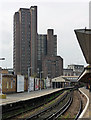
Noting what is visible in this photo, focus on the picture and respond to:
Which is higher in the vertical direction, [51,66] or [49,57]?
[49,57]

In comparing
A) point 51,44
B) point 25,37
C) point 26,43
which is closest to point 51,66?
point 51,44

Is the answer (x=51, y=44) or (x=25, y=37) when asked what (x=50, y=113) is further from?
(x=51, y=44)

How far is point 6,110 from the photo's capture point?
2156cm

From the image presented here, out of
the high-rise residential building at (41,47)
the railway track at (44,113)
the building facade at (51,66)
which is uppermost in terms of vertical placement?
the high-rise residential building at (41,47)

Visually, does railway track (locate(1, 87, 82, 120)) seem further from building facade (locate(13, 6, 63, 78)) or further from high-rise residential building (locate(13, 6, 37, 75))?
high-rise residential building (locate(13, 6, 37, 75))

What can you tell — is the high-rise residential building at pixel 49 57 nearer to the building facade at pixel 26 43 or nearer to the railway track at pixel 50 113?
the building facade at pixel 26 43

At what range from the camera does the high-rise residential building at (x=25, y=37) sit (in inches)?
5595

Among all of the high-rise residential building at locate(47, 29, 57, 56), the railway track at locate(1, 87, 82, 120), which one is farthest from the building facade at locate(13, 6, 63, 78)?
the railway track at locate(1, 87, 82, 120)

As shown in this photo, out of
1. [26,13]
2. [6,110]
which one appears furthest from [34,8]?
[6,110]

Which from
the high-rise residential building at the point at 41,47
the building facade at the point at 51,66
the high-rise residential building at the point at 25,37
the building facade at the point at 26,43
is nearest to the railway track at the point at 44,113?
the building facade at the point at 26,43

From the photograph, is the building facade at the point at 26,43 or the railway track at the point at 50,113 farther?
the building facade at the point at 26,43

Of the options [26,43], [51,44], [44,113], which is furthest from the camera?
[51,44]

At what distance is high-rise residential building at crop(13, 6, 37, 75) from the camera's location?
14212 cm

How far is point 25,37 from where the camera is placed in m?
145
